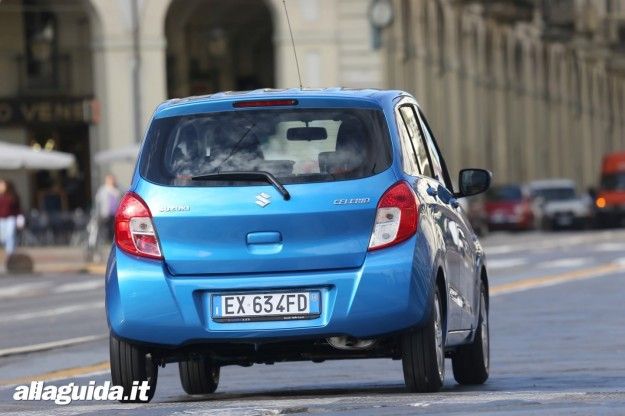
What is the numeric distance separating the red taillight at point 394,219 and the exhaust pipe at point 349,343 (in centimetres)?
48

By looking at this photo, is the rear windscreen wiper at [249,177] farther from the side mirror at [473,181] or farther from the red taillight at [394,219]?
the side mirror at [473,181]

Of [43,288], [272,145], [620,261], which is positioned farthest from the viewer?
[620,261]

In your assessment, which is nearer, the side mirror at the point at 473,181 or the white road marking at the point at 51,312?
the side mirror at the point at 473,181

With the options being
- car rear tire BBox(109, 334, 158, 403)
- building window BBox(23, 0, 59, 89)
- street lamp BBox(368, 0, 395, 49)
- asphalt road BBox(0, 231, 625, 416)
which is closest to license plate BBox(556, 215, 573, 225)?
street lamp BBox(368, 0, 395, 49)

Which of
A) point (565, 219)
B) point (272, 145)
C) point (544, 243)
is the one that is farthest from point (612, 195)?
point (272, 145)

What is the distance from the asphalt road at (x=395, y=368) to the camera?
9945mm

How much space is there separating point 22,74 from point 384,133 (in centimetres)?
4413

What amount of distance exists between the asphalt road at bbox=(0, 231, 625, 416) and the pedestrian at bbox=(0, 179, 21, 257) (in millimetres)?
9371

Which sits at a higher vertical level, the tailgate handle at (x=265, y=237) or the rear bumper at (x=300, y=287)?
the tailgate handle at (x=265, y=237)

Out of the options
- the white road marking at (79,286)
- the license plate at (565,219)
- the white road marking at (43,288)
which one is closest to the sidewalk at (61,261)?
the white road marking at (43,288)

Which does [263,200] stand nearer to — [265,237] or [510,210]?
[265,237]

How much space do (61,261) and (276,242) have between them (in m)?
32.2

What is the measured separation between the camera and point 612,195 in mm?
64688

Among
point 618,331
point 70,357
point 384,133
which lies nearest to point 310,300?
point 384,133
